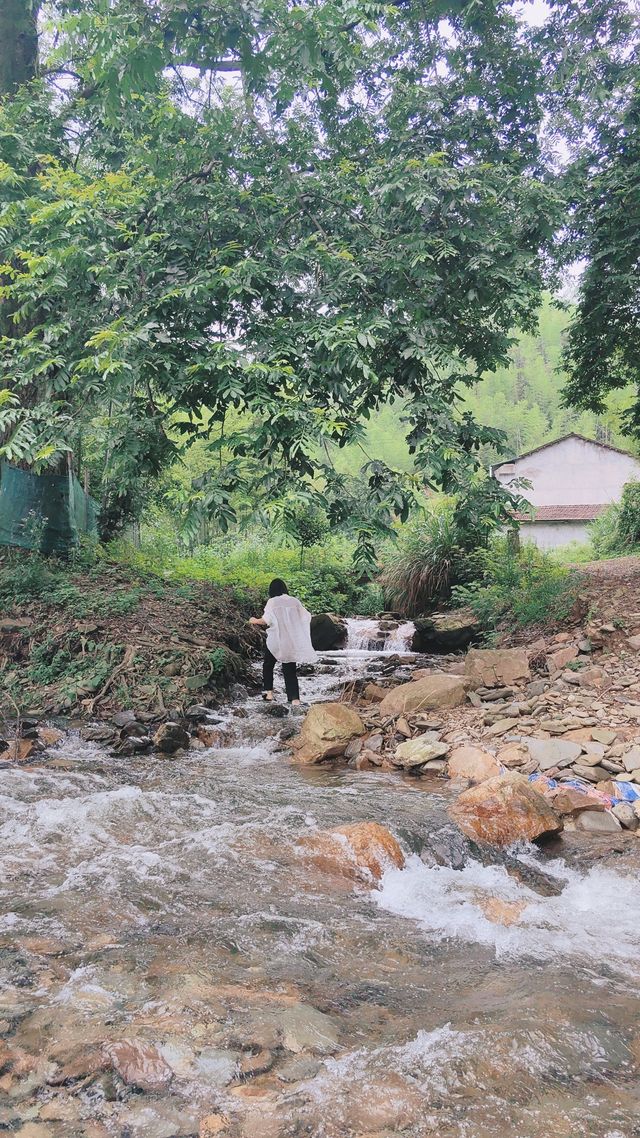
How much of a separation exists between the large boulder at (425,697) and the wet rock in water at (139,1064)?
518 cm

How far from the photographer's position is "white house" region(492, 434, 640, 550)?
1261 inches

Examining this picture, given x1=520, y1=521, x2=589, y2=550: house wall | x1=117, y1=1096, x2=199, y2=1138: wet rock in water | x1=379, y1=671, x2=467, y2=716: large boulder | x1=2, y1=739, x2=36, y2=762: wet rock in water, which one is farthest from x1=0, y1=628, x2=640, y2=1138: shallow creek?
x1=520, y1=521, x2=589, y2=550: house wall

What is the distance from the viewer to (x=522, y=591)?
34.3 ft

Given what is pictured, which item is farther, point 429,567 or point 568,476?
point 568,476

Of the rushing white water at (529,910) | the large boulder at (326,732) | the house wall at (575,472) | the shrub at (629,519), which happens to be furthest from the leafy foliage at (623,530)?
the rushing white water at (529,910)

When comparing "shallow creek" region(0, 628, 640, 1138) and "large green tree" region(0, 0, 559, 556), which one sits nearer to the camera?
"shallow creek" region(0, 628, 640, 1138)

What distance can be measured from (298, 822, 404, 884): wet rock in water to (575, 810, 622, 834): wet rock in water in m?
1.45

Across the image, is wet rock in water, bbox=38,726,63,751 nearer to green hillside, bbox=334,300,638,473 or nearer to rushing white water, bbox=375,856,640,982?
rushing white water, bbox=375,856,640,982

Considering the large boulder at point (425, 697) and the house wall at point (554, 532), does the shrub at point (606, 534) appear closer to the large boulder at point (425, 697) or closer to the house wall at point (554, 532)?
the house wall at point (554, 532)

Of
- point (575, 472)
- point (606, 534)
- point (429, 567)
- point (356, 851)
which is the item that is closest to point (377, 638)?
point (429, 567)

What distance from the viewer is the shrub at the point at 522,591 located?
9500mm

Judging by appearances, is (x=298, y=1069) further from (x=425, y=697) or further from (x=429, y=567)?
(x=429, y=567)

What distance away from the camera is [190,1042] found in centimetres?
230

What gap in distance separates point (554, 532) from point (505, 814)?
29166mm
